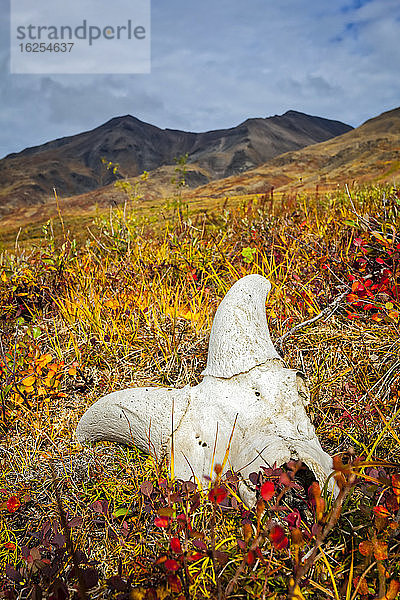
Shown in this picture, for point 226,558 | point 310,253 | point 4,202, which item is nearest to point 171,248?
point 310,253

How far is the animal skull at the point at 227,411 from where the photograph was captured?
170 cm

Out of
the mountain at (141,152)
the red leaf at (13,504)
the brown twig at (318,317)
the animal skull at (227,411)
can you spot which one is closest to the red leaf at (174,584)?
the animal skull at (227,411)

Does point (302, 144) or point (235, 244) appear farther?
point (302, 144)

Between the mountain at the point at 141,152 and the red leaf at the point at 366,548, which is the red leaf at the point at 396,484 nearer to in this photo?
the red leaf at the point at 366,548

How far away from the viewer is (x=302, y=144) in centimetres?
11506

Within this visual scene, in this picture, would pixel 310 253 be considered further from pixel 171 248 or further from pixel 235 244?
pixel 171 248

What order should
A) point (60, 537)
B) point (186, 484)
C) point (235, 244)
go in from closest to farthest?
point (60, 537), point (186, 484), point (235, 244)

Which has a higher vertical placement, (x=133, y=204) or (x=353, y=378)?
(x=133, y=204)

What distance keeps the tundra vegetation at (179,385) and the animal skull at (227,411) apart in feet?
0.31

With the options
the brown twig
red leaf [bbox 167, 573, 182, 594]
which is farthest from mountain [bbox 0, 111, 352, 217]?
red leaf [bbox 167, 573, 182, 594]

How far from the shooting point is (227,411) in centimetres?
184

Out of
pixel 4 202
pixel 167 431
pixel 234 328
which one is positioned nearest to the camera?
pixel 167 431

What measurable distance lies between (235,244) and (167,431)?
8.29 ft

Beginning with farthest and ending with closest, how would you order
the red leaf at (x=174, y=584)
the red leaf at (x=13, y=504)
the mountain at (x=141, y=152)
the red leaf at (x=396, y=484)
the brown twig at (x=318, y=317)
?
the mountain at (x=141, y=152)
the brown twig at (x=318, y=317)
the red leaf at (x=13, y=504)
the red leaf at (x=396, y=484)
the red leaf at (x=174, y=584)
